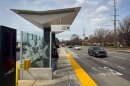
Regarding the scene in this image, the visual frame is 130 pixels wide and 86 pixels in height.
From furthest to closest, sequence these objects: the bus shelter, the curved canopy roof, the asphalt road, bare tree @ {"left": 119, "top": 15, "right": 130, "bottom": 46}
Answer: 1. bare tree @ {"left": 119, "top": 15, "right": 130, "bottom": 46}
2. the curved canopy roof
3. the bus shelter
4. the asphalt road

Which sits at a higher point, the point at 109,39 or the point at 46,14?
the point at 109,39

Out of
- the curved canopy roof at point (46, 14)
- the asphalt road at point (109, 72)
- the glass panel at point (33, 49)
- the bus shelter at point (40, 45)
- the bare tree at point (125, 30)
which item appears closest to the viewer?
the asphalt road at point (109, 72)

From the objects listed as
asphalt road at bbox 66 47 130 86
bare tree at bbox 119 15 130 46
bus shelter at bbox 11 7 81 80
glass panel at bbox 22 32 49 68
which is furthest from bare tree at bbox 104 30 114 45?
glass panel at bbox 22 32 49 68

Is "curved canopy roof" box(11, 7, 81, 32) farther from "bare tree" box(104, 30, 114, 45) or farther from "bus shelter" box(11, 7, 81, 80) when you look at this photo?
"bare tree" box(104, 30, 114, 45)

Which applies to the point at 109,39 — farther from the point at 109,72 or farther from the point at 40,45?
the point at 40,45

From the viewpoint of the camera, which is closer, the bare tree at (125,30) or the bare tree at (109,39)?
the bare tree at (125,30)

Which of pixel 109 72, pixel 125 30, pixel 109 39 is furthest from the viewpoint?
pixel 109 39

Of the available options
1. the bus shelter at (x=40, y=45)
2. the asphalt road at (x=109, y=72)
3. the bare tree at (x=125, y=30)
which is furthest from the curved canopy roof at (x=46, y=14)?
the bare tree at (x=125, y=30)

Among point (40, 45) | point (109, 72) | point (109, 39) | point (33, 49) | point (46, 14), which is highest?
point (109, 39)

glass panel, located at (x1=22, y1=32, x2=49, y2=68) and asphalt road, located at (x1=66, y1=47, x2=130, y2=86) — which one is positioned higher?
glass panel, located at (x1=22, y1=32, x2=49, y2=68)

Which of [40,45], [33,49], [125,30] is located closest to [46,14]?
[40,45]

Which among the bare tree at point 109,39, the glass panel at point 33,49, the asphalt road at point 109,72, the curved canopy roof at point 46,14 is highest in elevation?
the bare tree at point 109,39

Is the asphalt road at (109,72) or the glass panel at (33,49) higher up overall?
the glass panel at (33,49)

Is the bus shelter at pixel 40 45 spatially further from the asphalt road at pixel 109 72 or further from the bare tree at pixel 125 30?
the bare tree at pixel 125 30
